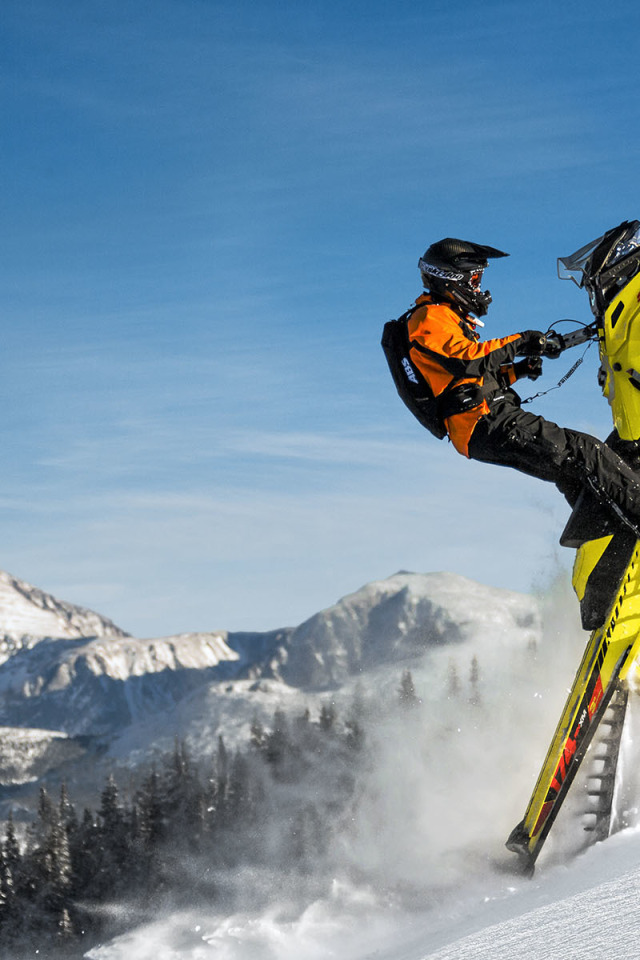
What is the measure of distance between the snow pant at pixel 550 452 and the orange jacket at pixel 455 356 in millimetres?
130

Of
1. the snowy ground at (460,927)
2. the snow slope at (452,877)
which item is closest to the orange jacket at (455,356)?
the snow slope at (452,877)

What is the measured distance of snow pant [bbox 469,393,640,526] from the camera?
25.6 feet

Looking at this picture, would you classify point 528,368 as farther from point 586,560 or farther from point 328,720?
point 328,720

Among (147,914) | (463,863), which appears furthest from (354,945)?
(147,914)

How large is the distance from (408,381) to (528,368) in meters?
1.02

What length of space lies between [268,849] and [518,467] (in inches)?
329

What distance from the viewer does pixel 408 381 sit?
8188 millimetres

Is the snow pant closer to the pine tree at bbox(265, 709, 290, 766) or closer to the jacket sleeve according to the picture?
the jacket sleeve

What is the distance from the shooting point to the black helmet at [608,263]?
26.7 ft

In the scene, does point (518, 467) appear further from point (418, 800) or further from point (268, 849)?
point (268, 849)

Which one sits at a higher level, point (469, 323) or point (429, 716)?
point (469, 323)

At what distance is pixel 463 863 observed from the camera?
9070 millimetres

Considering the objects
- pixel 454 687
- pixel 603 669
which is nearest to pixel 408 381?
pixel 603 669

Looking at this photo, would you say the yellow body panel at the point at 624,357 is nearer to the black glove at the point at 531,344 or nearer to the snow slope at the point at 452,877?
the black glove at the point at 531,344
